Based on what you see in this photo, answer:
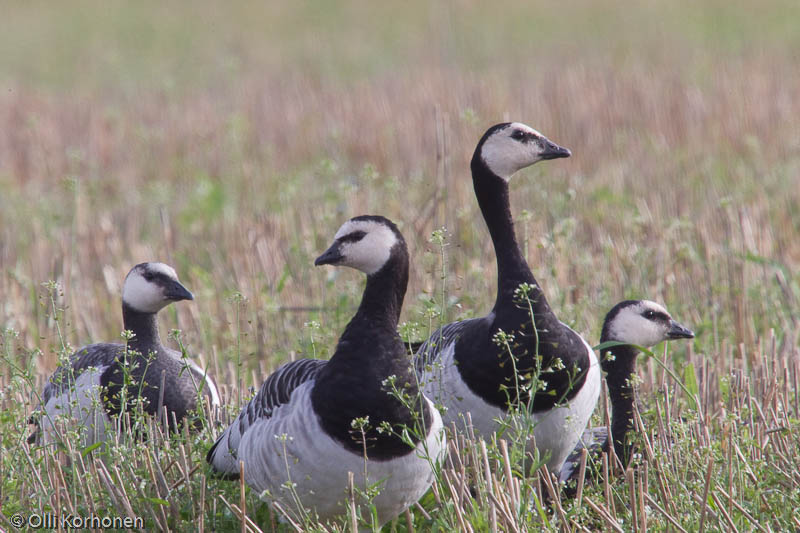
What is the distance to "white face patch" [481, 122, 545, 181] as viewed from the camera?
4.57 m

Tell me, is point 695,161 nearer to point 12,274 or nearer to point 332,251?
point 12,274

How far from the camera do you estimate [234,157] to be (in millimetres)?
10695

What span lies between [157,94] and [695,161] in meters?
7.84

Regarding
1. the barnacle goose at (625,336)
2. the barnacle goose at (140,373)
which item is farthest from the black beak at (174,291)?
the barnacle goose at (625,336)

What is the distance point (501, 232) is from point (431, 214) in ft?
6.46

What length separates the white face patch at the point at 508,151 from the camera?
4566mm

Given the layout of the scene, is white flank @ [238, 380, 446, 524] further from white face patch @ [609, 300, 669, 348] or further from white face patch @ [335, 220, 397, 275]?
white face patch @ [609, 300, 669, 348]

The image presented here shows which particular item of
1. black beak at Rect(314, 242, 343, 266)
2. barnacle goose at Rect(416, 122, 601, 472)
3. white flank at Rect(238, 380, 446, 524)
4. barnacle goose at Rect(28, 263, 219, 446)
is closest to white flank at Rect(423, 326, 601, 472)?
barnacle goose at Rect(416, 122, 601, 472)

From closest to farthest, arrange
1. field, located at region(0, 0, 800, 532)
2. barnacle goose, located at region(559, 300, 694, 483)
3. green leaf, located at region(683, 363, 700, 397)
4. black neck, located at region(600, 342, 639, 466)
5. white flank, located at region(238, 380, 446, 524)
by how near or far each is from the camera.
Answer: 1. white flank, located at region(238, 380, 446, 524)
2. field, located at region(0, 0, 800, 532)
3. black neck, located at region(600, 342, 639, 466)
4. barnacle goose, located at region(559, 300, 694, 483)
5. green leaf, located at region(683, 363, 700, 397)

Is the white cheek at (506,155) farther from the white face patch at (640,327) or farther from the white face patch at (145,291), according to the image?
the white face patch at (145,291)

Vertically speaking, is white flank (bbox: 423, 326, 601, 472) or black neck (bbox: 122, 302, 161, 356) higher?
black neck (bbox: 122, 302, 161, 356)

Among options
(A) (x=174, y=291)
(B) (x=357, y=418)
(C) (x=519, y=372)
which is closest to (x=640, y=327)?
A: (C) (x=519, y=372)

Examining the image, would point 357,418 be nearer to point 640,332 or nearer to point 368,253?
point 368,253

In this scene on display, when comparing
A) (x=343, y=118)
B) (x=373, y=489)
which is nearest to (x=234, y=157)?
(x=343, y=118)
